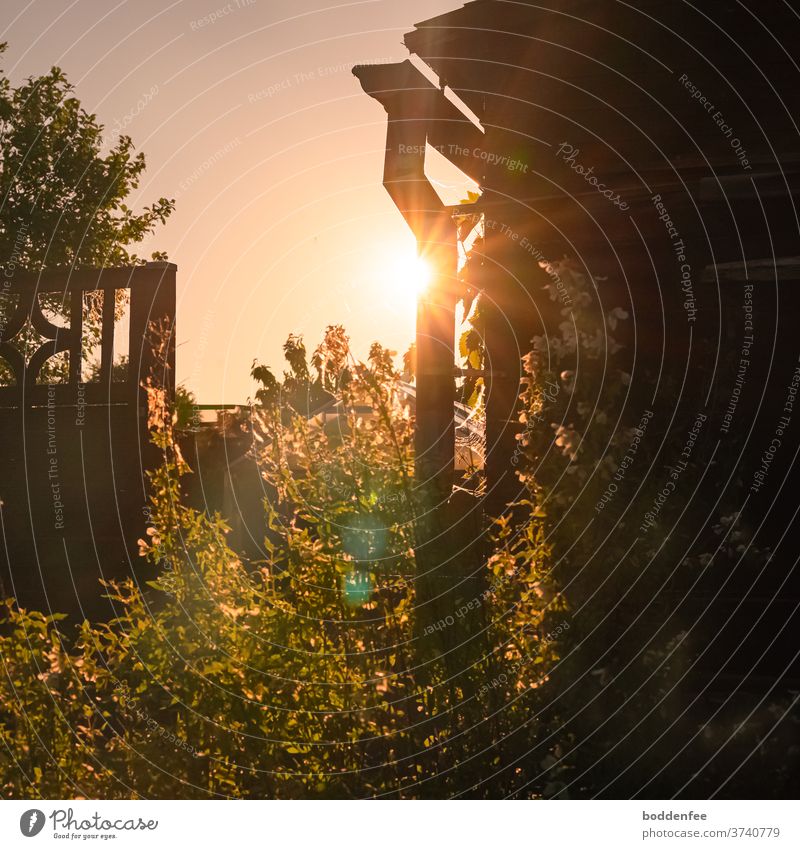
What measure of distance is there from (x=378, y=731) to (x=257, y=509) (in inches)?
430

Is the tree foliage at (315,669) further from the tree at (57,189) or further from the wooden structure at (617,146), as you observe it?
the tree at (57,189)

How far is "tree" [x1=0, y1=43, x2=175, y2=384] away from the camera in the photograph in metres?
13.5

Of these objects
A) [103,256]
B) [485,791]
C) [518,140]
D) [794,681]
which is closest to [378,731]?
[485,791]

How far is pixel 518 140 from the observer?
22.8ft

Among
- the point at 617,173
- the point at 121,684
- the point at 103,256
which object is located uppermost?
the point at 103,256

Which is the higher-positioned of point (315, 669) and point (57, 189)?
point (57, 189)

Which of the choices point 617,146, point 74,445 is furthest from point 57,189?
point 617,146
